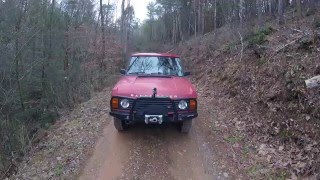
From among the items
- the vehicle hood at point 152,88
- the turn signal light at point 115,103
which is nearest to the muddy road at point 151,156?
the turn signal light at point 115,103

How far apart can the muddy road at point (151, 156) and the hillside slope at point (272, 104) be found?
735 millimetres

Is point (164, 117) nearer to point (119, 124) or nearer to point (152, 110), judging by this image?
point (152, 110)

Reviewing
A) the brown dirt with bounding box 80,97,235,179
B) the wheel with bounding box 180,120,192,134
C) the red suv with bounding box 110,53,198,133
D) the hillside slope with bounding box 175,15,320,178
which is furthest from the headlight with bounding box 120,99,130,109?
the hillside slope with bounding box 175,15,320,178

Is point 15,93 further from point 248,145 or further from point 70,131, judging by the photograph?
point 248,145

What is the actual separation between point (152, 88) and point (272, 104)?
10.3ft

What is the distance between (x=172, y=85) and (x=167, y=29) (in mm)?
53159

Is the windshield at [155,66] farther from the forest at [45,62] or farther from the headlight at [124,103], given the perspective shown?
the forest at [45,62]

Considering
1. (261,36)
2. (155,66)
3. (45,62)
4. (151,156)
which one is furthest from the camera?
(45,62)

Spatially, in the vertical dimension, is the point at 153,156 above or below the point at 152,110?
below

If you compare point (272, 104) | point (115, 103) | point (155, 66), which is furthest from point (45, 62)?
point (272, 104)

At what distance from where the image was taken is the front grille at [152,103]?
695cm

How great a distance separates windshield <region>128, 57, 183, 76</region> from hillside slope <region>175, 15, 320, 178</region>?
5.71ft

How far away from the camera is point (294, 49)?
30.6ft

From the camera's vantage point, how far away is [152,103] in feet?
22.8
